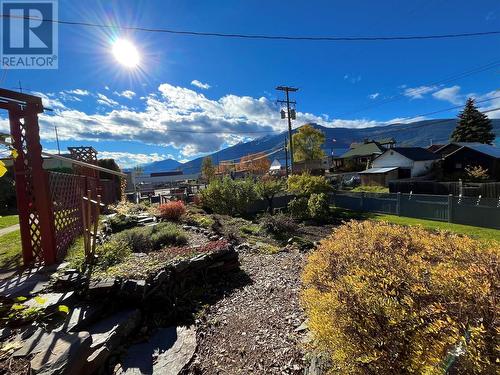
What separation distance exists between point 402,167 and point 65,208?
1291 inches

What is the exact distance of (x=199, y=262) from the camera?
198 inches

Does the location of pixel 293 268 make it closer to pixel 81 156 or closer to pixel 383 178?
pixel 81 156

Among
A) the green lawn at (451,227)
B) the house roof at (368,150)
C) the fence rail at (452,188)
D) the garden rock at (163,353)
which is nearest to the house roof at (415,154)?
the house roof at (368,150)

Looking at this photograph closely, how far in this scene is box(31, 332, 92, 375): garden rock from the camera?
6.86 ft

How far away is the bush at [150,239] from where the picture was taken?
241 inches

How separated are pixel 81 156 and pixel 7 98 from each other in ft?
32.7

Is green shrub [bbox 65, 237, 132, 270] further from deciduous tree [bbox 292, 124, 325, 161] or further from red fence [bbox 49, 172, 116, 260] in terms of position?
deciduous tree [bbox 292, 124, 325, 161]

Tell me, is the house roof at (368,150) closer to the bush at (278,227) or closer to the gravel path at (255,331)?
the bush at (278,227)

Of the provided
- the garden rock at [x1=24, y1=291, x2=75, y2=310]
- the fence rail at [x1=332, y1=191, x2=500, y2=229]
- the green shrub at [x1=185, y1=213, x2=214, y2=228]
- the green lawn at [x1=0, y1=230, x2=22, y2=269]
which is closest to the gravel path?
the garden rock at [x1=24, y1=291, x2=75, y2=310]

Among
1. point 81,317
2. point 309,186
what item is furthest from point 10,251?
point 309,186

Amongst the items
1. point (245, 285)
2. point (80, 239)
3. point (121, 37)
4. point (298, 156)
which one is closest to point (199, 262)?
point (245, 285)

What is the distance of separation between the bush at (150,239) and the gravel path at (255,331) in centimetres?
240

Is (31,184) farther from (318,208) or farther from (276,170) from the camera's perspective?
(276,170)

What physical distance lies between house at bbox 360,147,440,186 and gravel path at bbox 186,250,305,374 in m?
28.2
